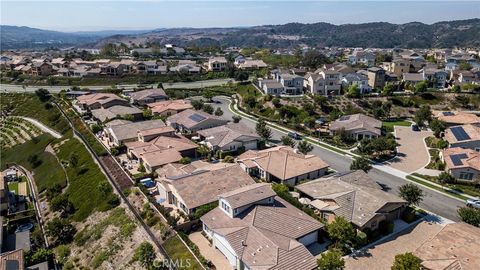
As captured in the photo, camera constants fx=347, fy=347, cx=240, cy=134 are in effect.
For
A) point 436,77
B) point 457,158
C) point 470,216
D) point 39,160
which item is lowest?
point 39,160

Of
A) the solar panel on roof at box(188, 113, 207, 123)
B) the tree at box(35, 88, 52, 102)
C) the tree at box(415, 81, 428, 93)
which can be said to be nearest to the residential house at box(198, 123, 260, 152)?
the solar panel on roof at box(188, 113, 207, 123)

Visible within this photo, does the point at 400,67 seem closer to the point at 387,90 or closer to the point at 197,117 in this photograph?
the point at 387,90

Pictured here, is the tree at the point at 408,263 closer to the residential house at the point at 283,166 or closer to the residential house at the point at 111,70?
the residential house at the point at 283,166

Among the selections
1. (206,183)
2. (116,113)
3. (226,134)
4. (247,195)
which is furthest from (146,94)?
(247,195)

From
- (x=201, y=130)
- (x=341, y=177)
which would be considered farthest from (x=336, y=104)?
(x=341, y=177)

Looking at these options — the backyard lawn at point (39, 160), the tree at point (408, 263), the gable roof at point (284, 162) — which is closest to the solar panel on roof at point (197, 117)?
the gable roof at point (284, 162)

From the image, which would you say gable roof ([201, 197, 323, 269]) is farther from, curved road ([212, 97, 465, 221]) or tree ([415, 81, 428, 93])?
tree ([415, 81, 428, 93])

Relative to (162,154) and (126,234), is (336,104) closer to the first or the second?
(162,154)
